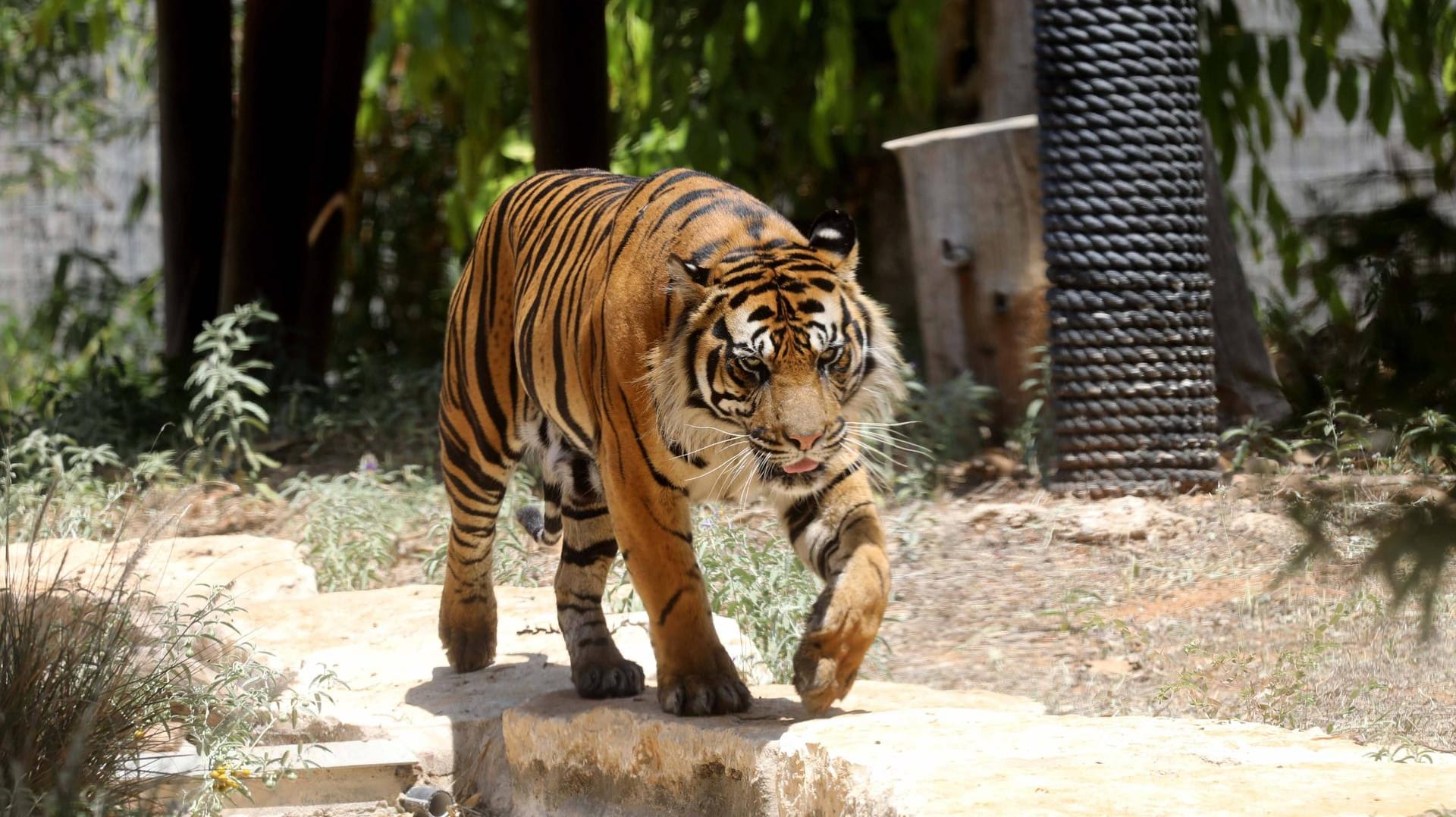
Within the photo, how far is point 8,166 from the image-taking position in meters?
13.3

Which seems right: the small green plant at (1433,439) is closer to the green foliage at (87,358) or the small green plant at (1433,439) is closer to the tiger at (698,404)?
the tiger at (698,404)

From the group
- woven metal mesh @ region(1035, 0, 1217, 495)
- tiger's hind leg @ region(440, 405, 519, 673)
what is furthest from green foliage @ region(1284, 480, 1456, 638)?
woven metal mesh @ region(1035, 0, 1217, 495)

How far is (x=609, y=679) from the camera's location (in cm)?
388

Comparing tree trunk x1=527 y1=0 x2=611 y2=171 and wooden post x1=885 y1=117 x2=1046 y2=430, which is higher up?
tree trunk x1=527 y1=0 x2=611 y2=171

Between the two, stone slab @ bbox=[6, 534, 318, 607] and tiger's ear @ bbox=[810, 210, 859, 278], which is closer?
tiger's ear @ bbox=[810, 210, 859, 278]

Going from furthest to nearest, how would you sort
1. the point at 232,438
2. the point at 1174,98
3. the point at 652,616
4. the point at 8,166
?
the point at 8,166
the point at 232,438
the point at 1174,98
the point at 652,616

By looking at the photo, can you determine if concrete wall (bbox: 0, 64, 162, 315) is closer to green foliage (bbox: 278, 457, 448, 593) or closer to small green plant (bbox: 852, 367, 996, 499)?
green foliage (bbox: 278, 457, 448, 593)

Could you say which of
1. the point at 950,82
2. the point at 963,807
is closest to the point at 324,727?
A: the point at 963,807

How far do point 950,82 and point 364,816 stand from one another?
584cm

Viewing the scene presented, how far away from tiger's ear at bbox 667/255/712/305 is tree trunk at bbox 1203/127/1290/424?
3994 millimetres

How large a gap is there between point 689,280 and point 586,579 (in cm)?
102

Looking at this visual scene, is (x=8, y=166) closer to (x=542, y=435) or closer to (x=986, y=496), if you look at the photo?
(x=986, y=496)

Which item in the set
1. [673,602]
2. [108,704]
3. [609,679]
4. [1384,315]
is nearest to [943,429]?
[609,679]

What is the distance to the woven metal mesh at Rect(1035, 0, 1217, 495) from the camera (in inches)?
247
